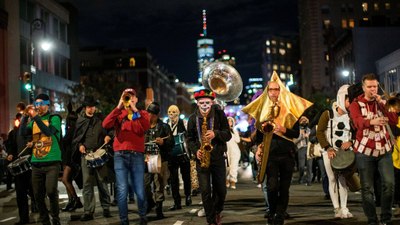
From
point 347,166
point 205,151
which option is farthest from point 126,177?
point 347,166

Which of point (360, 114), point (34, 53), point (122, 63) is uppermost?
point (122, 63)

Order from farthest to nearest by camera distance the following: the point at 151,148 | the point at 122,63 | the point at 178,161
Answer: the point at 122,63 → the point at 178,161 → the point at 151,148

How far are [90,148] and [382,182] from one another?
526 centimetres

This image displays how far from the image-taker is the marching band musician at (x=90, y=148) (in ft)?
34.1

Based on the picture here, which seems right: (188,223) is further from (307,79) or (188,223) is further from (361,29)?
(307,79)

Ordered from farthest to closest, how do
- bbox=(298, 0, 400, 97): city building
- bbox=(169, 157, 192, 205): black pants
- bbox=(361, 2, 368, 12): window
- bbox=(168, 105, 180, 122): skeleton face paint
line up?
1. bbox=(361, 2, 368, 12): window
2. bbox=(298, 0, 400, 97): city building
3. bbox=(168, 105, 180, 122): skeleton face paint
4. bbox=(169, 157, 192, 205): black pants

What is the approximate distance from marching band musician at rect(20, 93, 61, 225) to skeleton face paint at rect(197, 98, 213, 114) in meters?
2.32

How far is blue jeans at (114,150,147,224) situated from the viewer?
27.2ft

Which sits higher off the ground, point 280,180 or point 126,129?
point 126,129

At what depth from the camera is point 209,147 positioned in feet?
27.7

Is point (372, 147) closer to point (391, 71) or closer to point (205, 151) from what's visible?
point (205, 151)

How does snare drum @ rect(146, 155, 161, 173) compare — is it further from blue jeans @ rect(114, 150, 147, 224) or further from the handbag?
the handbag

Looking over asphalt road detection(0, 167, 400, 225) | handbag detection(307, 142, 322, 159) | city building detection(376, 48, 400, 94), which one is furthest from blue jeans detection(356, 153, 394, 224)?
city building detection(376, 48, 400, 94)

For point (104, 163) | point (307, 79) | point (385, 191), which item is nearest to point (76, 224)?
point (104, 163)
